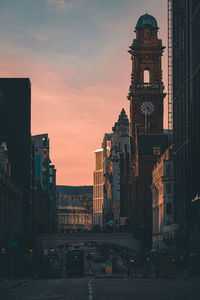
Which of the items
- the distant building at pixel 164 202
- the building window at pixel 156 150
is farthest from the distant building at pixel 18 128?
the distant building at pixel 164 202

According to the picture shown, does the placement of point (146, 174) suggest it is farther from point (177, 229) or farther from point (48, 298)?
point (48, 298)

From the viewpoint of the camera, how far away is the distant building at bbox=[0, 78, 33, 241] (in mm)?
162875

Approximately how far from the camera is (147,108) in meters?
197

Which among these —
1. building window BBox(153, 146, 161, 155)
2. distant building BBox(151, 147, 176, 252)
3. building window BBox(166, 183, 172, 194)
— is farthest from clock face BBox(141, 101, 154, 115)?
building window BBox(166, 183, 172, 194)

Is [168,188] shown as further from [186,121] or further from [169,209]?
[186,121]

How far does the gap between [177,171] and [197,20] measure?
2836cm

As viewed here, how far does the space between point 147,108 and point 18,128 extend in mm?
43998

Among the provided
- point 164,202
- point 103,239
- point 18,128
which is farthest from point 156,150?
point 164,202

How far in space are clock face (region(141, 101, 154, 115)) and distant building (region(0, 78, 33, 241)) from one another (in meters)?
38.3

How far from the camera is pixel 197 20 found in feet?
301

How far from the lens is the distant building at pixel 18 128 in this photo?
162875 millimetres

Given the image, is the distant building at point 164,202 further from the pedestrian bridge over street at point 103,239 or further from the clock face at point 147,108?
the clock face at point 147,108

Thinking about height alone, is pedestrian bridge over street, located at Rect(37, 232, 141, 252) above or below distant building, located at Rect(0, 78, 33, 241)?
below

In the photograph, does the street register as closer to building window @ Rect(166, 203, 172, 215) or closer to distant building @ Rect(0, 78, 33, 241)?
building window @ Rect(166, 203, 172, 215)
